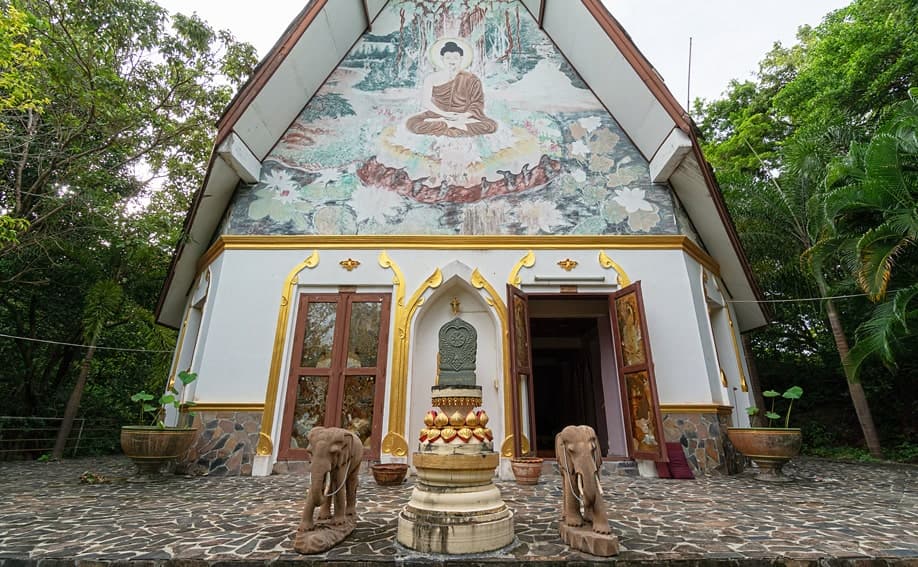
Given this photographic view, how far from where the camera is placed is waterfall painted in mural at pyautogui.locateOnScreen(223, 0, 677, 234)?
7406 mm

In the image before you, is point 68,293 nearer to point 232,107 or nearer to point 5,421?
point 5,421

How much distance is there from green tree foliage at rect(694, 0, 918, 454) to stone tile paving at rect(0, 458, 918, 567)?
4397 millimetres

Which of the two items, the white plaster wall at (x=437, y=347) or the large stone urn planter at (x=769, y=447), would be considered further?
the white plaster wall at (x=437, y=347)

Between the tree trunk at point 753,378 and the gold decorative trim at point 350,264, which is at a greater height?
the gold decorative trim at point 350,264

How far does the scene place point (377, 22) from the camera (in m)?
8.88

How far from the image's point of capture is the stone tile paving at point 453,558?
2.75 metres

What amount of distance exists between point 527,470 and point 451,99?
22.2 feet

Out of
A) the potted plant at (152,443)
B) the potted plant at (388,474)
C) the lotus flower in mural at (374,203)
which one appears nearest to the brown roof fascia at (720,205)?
the lotus flower in mural at (374,203)

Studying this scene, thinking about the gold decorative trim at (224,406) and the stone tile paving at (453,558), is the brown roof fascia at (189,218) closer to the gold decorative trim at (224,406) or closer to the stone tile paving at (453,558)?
the gold decorative trim at (224,406)

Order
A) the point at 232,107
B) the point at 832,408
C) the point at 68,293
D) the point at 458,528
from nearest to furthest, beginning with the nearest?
the point at 458,528 < the point at 232,107 < the point at 68,293 < the point at 832,408

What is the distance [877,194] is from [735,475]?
5.32 meters

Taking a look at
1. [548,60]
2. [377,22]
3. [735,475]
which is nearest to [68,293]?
[377,22]

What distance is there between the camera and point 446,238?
7191 mm

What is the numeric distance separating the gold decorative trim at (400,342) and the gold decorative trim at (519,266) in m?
1.18
